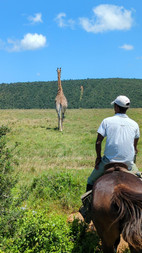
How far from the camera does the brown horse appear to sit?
287cm

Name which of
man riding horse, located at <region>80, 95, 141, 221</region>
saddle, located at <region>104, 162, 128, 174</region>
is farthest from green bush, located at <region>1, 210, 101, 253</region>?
saddle, located at <region>104, 162, 128, 174</region>

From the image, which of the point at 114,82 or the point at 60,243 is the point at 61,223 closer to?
the point at 60,243

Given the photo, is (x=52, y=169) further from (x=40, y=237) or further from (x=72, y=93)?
(x=72, y=93)

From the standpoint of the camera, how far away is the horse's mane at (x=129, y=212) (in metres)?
2.83

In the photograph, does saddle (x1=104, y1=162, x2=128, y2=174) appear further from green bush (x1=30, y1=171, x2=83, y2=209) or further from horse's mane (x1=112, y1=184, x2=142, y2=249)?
green bush (x1=30, y1=171, x2=83, y2=209)

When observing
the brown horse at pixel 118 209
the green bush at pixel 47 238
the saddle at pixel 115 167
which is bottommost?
the green bush at pixel 47 238

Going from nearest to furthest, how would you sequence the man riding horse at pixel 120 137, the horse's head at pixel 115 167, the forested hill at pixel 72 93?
the horse's head at pixel 115 167 < the man riding horse at pixel 120 137 < the forested hill at pixel 72 93

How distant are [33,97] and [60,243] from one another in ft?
214

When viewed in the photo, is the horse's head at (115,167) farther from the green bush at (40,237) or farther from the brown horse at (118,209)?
the green bush at (40,237)

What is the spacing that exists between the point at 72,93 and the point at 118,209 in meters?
66.2

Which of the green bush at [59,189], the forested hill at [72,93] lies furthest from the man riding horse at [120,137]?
the forested hill at [72,93]

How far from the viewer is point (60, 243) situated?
399 cm

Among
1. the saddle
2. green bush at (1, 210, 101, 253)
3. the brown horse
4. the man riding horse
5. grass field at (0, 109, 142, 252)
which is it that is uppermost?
the man riding horse

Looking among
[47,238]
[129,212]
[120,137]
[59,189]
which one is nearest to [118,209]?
[129,212]
